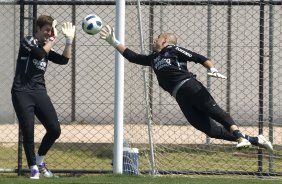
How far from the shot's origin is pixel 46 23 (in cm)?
1025

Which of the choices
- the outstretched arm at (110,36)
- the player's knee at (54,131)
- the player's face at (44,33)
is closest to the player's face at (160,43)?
the outstretched arm at (110,36)

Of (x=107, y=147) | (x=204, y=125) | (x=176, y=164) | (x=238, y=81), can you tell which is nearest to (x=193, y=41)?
(x=238, y=81)

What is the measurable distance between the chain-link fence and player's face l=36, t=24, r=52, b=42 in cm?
82

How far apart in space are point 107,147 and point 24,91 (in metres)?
3.84

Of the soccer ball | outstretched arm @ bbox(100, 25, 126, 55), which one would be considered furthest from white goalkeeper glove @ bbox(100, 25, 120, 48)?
the soccer ball

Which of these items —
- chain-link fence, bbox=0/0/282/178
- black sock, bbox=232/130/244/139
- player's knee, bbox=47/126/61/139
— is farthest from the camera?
chain-link fence, bbox=0/0/282/178

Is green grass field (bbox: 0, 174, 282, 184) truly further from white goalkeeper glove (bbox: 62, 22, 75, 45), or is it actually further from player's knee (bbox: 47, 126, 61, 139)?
white goalkeeper glove (bbox: 62, 22, 75, 45)

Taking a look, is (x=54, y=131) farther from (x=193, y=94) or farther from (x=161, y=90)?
(x=161, y=90)

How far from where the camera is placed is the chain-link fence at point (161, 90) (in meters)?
11.3

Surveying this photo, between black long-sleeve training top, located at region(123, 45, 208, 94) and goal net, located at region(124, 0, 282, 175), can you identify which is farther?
goal net, located at region(124, 0, 282, 175)

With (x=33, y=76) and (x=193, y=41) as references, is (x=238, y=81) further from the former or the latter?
(x=33, y=76)

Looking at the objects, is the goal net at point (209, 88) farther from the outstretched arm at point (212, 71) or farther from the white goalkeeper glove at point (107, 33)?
the outstretched arm at point (212, 71)

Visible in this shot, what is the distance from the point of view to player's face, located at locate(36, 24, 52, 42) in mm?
10289

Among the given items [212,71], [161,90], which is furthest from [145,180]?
[161,90]
